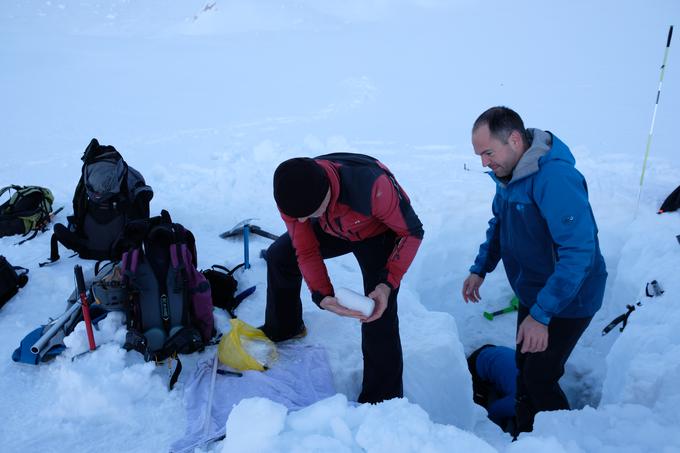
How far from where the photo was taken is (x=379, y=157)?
9.23 metres

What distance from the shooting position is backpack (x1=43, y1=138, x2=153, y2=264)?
4.39 m

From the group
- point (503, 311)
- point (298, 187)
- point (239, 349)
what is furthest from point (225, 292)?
point (503, 311)

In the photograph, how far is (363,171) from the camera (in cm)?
241

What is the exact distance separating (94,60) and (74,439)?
22.3m

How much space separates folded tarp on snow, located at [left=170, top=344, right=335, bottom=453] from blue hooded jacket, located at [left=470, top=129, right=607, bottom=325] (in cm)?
144

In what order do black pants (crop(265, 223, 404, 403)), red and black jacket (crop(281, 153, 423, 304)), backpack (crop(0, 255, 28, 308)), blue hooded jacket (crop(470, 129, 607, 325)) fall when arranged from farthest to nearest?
backpack (crop(0, 255, 28, 308)) < black pants (crop(265, 223, 404, 403)) < red and black jacket (crop(281, 153, 423, 304)) < blue hooded jacket (crop(470, 129, 607, 325))

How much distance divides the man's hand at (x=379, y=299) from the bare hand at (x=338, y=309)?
0.06m

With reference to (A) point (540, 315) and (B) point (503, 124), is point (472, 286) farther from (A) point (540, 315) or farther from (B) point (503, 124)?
(B) point (503, 124)

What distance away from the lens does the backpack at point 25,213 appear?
489 cm

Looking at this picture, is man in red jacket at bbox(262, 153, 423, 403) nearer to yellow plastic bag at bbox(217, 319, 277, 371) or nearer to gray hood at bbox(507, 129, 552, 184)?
yellow plastic bag at bbox(217, 319, 277, 371)

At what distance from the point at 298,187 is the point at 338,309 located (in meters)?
0.83

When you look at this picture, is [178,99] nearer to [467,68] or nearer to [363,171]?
[467,68]

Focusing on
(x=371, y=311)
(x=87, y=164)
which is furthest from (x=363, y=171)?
(x=87, y=164)

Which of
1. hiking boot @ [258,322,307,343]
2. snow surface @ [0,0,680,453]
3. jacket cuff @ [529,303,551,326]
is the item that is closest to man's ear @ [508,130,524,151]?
jacket cuff @ [529,303,551,326]
